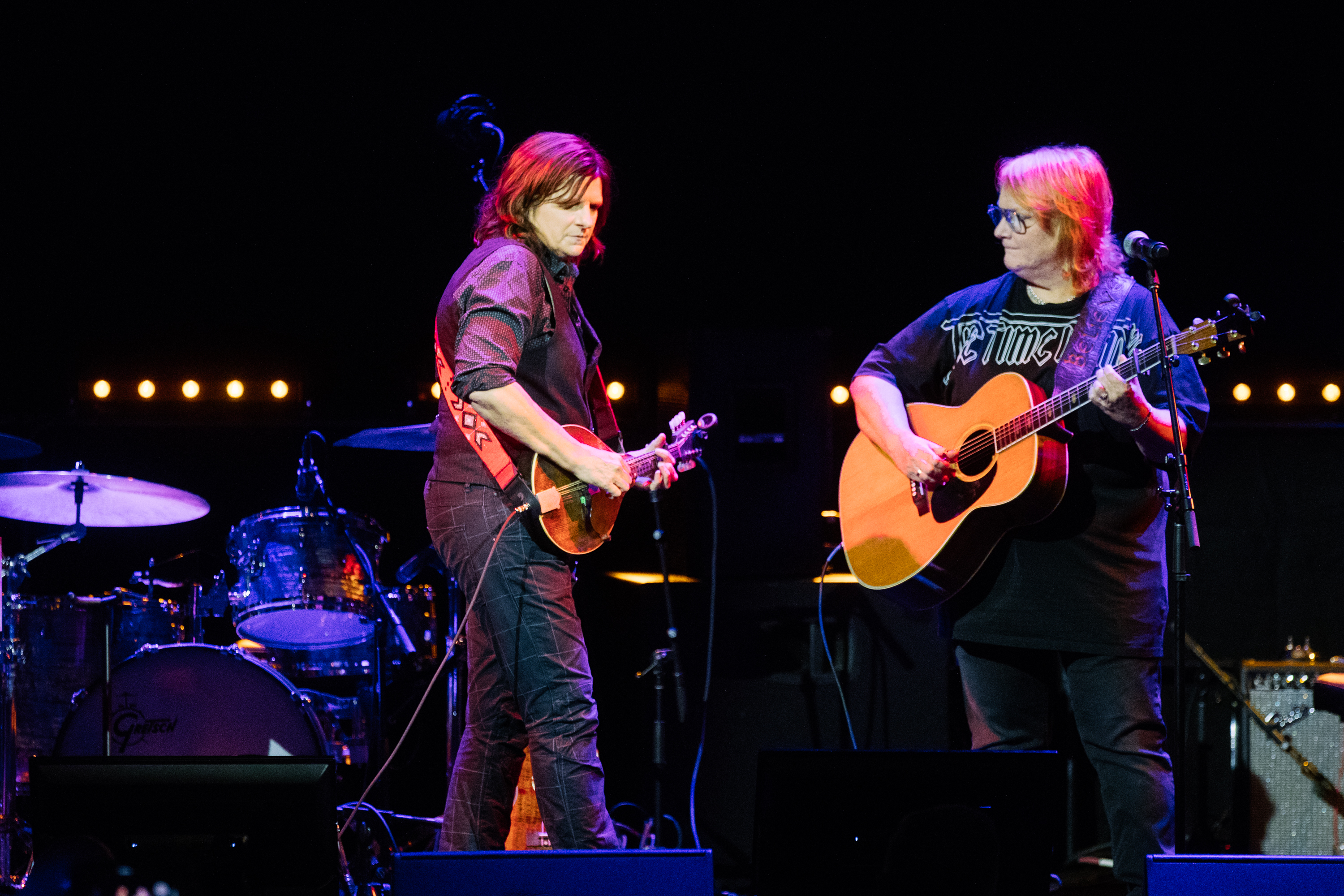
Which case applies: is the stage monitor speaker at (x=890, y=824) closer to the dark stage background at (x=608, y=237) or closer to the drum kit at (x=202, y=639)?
the drum kit at (x=202, y=639)

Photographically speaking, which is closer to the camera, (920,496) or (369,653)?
(920,496)

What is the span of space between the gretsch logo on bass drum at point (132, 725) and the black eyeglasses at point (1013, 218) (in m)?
3.24

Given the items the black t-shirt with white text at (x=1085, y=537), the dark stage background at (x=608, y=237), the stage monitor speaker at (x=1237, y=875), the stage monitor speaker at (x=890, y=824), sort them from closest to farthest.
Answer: the stage monitor speaker at (x=1237, y=875), the stage monitor speaker at (x=890, y=824), the black t-shirt with white text at (x=1085, y=537), the dark stage background at (x=608, y=237)

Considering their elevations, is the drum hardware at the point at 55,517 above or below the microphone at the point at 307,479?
below

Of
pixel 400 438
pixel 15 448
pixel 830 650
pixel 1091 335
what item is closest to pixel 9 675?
pixel 15 448

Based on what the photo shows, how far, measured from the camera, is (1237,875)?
7.09ft

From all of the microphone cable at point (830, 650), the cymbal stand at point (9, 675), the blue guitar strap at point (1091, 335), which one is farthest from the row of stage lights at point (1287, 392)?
the cymbal stand at point (9, 675)

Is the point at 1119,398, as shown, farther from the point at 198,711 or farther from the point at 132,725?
the point at 132,725

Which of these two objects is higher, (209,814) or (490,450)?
(490,450)

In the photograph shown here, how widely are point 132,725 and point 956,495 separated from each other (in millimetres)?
2966

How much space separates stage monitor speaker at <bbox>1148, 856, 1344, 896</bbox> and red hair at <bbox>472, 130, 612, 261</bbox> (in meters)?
1.99

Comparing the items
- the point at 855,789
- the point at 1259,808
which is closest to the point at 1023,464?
the point at 855,789

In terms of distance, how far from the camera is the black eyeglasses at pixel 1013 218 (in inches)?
126

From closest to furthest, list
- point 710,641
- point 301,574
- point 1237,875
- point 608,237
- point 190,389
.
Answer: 1. point 1237,875
2. point 710,641
3. point 301,574
4. point 608,237
5. point 190,389
